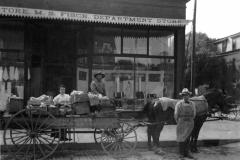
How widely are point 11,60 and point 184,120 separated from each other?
8005mm

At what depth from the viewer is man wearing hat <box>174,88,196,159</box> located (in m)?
6.85

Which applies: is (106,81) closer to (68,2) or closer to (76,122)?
(68,2)

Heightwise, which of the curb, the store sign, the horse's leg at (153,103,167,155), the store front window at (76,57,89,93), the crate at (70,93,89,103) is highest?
the store sign

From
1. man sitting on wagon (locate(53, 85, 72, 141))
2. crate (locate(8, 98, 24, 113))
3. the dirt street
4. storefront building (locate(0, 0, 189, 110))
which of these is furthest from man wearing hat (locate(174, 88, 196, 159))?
storefront building (locate(0, 0, 189, 110))

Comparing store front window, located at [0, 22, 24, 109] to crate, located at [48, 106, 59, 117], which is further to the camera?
store front window, located at [0, 22, 24, 109]

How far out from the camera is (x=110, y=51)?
41.2 feet

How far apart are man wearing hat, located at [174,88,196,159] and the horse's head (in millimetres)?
1181

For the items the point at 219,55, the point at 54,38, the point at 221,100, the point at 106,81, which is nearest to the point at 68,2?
the point at 54,38

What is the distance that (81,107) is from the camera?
6.64 metres

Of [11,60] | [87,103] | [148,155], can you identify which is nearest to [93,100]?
[87,103]

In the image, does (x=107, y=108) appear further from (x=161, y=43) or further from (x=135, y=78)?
(x=161, y=43)

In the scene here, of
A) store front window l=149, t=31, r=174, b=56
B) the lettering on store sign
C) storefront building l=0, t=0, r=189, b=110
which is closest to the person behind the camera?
the lettering on store sign

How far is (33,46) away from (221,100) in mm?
8233

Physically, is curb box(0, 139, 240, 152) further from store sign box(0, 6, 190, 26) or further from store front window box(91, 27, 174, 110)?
store sign box(0, 6, 190, 26)
